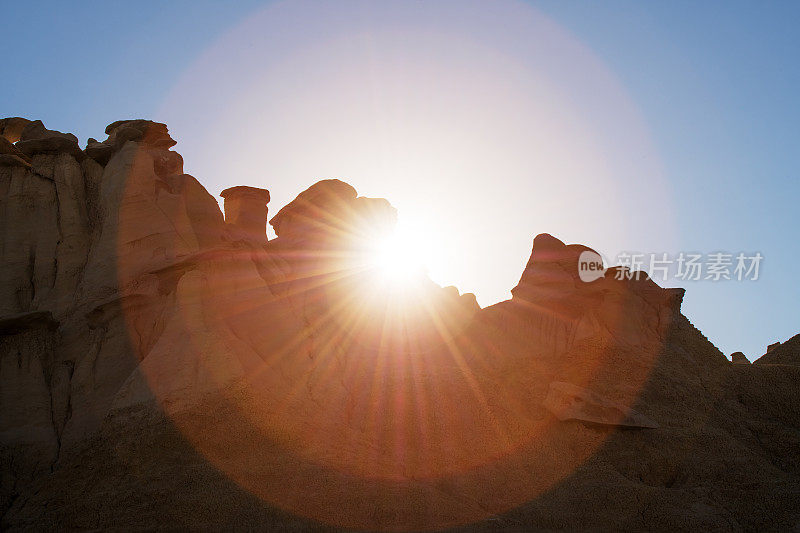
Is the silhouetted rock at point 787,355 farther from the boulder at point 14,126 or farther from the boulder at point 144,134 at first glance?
the boulder at point 14,126

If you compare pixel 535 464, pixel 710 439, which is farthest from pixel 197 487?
pixel 710 439

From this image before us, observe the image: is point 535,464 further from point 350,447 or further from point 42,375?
point 42,375

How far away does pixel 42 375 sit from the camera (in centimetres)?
1402

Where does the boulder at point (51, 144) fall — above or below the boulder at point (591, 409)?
above

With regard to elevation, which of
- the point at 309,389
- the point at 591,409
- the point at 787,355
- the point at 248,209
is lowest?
the point at 309,389

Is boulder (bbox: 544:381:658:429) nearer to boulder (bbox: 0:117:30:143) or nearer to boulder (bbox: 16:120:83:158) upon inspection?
boulder (bbox: 16:120:83:158)

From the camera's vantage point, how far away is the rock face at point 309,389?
11.6 m

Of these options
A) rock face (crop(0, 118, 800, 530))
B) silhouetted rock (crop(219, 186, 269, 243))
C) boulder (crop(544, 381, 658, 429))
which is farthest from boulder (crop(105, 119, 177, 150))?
boulder (crop(544, 381, 658, 429))

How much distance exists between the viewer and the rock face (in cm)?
1159

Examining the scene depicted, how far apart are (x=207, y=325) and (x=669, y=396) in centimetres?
1147

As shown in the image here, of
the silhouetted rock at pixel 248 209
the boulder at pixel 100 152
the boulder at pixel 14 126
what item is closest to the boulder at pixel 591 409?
the silhouetted rock at pixel 248 209

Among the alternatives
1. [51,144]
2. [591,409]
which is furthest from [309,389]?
[51,144]

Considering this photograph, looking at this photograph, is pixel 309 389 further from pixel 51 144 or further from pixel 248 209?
pixel 51 144

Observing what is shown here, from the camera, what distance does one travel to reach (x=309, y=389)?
48.4 ft
